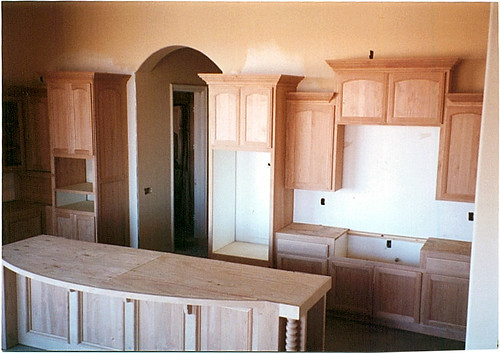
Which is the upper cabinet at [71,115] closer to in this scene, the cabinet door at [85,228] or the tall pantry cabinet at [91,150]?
the tall pantry cabinet at [91,150]

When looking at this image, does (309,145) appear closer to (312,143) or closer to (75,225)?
(312,143)

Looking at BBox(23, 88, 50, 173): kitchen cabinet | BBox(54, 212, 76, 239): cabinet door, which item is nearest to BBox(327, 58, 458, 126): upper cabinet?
BBox(54, 212, 76, 239): cabinet door

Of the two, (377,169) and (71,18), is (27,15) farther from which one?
(377,169)

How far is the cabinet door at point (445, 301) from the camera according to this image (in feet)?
13.7

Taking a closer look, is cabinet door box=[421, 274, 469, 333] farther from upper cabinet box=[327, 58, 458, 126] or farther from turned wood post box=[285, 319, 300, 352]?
turned wood post box=[285, 319, 300, 352]

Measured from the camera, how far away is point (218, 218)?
5.25 meters

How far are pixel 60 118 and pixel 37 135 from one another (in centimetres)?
70

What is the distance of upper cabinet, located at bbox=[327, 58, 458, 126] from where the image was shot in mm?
4227

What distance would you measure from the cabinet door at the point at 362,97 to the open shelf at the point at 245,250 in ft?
5.14

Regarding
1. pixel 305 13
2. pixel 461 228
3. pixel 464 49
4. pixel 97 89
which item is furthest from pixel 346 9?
pixel 97 89

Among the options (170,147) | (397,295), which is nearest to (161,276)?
(397,295)

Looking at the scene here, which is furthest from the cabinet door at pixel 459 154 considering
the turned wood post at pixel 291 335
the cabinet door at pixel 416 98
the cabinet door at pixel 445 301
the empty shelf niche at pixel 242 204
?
the turned wood post at pixel 291 335

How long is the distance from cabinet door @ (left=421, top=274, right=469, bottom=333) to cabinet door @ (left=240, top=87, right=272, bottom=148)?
73.2 inches

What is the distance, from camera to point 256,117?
475cm
